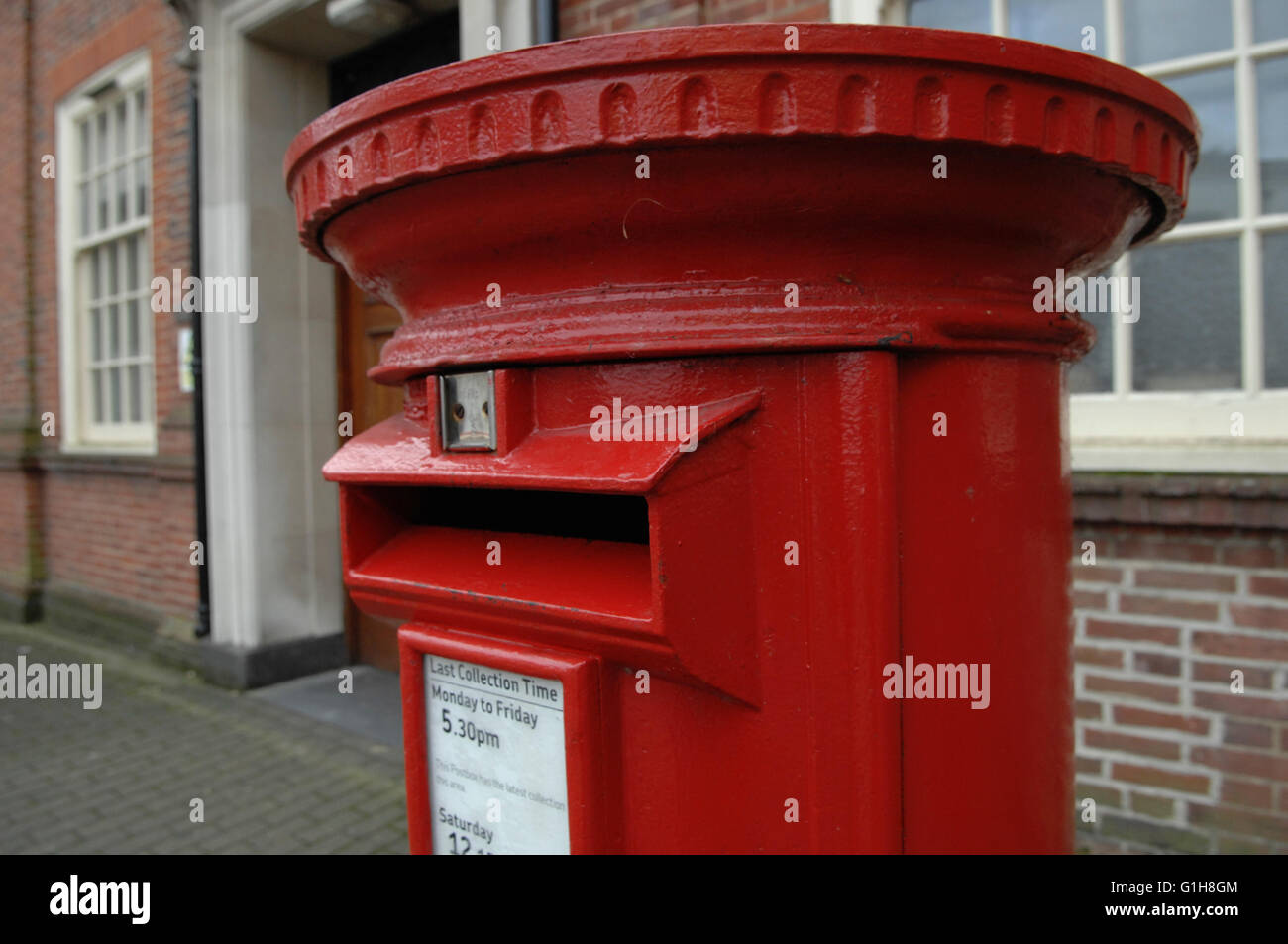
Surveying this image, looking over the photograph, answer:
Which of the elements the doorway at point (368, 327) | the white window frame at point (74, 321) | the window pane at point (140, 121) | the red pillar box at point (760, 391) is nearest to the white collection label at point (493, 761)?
the red pillar box at point (760, 391)

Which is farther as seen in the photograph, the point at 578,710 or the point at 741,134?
the point at 578,710

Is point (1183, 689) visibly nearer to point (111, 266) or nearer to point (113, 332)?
point (113, 332)

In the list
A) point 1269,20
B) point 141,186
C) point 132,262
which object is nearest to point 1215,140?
point 1269,20

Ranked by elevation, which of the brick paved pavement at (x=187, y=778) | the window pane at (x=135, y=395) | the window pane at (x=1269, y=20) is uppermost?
the window pane at (x=1269, y=20)

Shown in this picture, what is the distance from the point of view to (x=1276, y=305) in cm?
259

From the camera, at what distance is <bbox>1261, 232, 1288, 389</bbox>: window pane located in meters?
2.58

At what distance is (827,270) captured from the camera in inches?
34.4

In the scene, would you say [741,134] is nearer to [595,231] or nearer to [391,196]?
[595,231]

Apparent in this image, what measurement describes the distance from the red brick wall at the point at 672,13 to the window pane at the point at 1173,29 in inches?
37.7

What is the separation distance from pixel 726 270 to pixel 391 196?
38 cm

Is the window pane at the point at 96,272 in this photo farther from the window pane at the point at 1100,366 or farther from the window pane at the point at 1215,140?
the window pane at the point at 1215,140

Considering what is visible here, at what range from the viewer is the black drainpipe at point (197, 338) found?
5059 mm

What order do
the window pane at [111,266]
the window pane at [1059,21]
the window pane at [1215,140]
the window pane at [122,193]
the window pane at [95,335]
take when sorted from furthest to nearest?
1. the window pane at [95,335]
2. the window pane at [111,266]
3. the window pane at [122,193]
4. the window pane at [1059,21]
5. the window pane at [1215,140]

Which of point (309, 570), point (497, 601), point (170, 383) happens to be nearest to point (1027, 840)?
point (497, 601)
